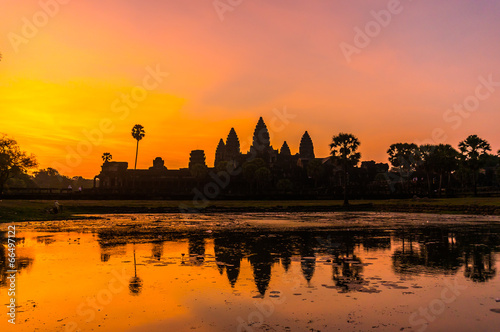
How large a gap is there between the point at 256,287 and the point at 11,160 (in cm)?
7101

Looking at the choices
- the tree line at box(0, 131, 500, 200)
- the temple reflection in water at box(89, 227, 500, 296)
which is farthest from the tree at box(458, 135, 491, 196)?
the temple reflection in water at box(89, 227, 500, 296)

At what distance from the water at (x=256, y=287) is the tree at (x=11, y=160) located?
5634 cm

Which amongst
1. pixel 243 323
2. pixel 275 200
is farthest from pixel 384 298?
pixel 275 200

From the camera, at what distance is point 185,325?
7.98 meters

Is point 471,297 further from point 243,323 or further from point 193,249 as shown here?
point 193,249

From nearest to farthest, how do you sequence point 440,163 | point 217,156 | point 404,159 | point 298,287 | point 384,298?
point 384,298 < point 298,287 < point 440,163 < point 404,159 < point 217,156

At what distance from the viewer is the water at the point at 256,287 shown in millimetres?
8125

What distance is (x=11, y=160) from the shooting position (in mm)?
70188

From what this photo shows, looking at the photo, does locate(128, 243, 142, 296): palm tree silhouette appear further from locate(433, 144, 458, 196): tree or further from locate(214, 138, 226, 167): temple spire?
locate(214, 138, 226, 167): temple spire

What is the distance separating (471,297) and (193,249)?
37.2 feet

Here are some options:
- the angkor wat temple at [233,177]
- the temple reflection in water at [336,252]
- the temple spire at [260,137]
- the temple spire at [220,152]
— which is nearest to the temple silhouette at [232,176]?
the angkor wat temple at [233,177]

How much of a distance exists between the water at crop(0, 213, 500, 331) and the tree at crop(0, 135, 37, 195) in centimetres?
5634

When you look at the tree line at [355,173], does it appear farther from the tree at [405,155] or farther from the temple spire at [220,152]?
the temple spire at [220,152]

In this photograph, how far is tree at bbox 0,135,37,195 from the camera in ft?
223
